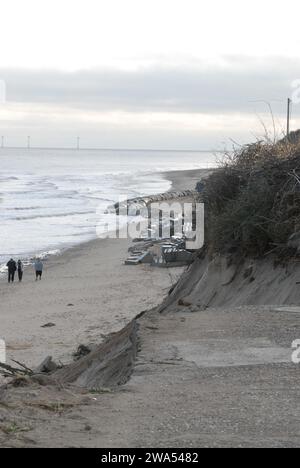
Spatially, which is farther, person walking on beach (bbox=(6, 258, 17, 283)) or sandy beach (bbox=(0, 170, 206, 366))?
person walking on beach (bbox=(6, 258, 17, 283))

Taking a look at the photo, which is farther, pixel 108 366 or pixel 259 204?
pixel 259 204

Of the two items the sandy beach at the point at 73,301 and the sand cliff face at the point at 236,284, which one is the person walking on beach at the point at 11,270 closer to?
the sandy beach at the point at 73,301

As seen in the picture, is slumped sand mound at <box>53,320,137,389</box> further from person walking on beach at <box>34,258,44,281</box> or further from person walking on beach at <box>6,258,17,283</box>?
person walking on beach at <box>6,258,17,283</box>

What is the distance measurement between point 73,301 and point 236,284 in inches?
435

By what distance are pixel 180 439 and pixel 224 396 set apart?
1.31 m

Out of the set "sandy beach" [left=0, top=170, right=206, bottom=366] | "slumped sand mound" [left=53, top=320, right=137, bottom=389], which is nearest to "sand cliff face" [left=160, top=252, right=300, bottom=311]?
"slumped sand mound" [left=53, top=320, right=137, bottom=389]

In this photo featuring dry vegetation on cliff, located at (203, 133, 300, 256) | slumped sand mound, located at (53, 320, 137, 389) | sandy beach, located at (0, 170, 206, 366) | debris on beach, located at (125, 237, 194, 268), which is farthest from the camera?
debris on beach, located at (125, 237, 194, 268)

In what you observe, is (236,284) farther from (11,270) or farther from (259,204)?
(11,270)

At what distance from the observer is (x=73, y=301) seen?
942 inches

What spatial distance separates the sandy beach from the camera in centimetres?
1766

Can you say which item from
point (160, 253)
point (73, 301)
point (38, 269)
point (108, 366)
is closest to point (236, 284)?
point (108, 366)

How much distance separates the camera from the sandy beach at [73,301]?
1766 cm

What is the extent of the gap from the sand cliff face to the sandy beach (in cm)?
→ 276

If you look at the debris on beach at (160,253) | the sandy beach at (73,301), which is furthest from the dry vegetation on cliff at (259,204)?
the debris on beach at (160,253)
